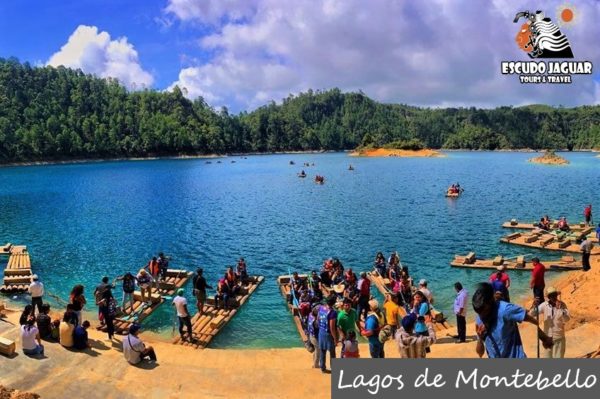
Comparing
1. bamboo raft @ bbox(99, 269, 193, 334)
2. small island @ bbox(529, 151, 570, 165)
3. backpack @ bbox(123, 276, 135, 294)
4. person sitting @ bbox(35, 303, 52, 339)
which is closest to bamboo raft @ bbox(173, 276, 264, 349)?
bamboo raft @ bbox(99, 269, 193, 334)

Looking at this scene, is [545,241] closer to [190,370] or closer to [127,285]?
[127,285]

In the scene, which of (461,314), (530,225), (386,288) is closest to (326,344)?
(461,314)

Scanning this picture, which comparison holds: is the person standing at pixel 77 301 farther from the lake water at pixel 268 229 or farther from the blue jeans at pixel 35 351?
the lake water at pixel 268 229

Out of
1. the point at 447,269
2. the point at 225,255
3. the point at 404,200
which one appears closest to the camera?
the point at 447,269

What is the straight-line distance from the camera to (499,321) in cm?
689

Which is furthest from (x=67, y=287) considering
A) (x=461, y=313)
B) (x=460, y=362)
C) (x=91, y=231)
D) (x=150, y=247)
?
(x=460, y=362)

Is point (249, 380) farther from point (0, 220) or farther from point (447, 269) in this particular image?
point (0, 220)

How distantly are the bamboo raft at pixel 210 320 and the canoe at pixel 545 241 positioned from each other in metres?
22.3

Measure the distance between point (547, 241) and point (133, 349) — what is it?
31.8 m

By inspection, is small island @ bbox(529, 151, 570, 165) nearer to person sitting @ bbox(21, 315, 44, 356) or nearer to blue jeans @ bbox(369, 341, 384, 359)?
blue jeans @ bbox(369, 341, 384, 359)

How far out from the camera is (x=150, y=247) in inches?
1508

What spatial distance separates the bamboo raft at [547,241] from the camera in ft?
111

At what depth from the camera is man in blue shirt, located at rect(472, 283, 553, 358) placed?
22.2 ft

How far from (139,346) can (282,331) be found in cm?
768
